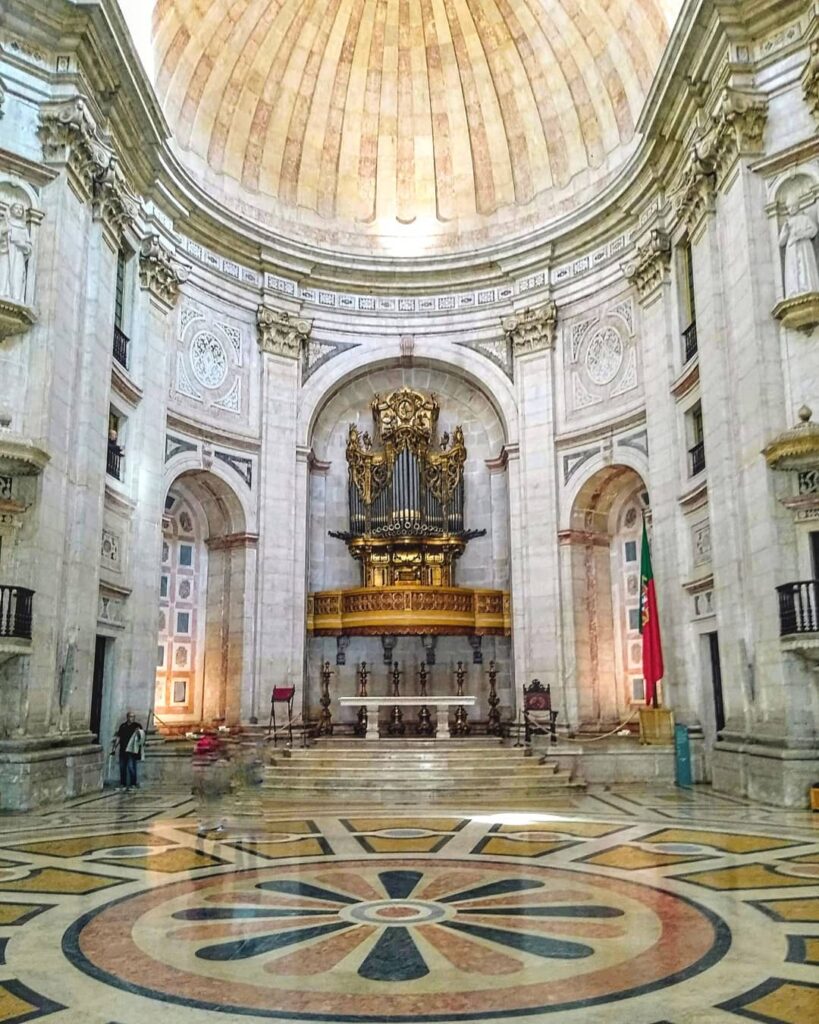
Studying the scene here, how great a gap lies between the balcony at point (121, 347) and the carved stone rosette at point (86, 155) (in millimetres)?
1927

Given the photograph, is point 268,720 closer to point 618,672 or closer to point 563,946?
point 618,672

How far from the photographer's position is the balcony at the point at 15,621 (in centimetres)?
1291

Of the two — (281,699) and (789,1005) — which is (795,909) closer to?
(789,1005)

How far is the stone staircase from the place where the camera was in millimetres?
14578

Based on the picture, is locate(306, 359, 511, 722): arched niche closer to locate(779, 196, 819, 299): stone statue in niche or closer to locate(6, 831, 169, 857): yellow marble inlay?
locate(779, 196, 819, 299): stone statue in niche

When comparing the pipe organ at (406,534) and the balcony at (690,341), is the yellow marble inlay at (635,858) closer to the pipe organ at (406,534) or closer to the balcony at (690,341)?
the balcony at (690,341)

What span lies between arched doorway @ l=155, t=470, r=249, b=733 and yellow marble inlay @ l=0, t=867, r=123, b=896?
38.5 feet

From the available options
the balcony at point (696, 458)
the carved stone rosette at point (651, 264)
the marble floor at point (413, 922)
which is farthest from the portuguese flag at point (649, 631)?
the marble floor at point (413, 922)

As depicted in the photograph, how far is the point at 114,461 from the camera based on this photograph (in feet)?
57.3

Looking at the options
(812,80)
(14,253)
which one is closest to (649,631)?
(812,80)

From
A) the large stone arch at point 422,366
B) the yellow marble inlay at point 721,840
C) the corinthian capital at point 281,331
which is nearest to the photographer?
the yellow marble inlay at point 721,840

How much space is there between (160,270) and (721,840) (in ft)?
48.9

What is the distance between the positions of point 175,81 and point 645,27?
9.99 m

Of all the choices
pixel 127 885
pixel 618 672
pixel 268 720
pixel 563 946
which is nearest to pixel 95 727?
pixel 268 720
